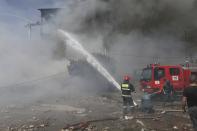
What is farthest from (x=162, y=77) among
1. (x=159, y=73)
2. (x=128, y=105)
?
(x=128, y=105)

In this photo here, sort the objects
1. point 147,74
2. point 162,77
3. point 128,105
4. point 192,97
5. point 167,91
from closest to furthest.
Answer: point 192,97 < point 128,105 < point 167,91 < point 162,77 < point 147,74

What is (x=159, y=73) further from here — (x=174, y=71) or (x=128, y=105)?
(x=128, y=105)

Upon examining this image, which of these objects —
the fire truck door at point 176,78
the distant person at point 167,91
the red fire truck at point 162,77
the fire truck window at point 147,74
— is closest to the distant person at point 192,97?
the distant person at point 167,91

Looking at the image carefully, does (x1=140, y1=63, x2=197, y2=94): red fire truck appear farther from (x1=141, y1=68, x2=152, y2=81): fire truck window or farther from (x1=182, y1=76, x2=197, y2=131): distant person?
(x1=182, y1=76, x2=197, y2=131): distant person

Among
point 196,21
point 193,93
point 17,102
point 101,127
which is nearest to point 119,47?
point 196,21

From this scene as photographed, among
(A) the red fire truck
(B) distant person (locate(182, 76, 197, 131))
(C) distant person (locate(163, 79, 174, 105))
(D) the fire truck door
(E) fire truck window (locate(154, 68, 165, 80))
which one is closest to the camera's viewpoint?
(B) distant person (locate(182, 76, 197, 131))

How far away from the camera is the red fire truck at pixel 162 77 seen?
14859 millimetres

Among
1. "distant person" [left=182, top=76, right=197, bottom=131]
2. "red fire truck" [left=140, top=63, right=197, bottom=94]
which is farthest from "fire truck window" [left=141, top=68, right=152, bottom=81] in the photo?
"distant person" [left=182, top=76, right=197, bottom=131]

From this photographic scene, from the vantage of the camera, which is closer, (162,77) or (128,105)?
(128,105)

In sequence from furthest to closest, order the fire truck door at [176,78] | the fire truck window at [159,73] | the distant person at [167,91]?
the fire truck door at [176,78] < the fire truck window at [159,73] < the distant person at [167,91]

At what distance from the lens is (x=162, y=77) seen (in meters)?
15.0

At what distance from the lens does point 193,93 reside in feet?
21.8

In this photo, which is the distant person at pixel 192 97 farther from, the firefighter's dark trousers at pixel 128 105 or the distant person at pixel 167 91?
the distant person at pixel 167 91

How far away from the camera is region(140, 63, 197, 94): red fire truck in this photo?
1486 centimetres
